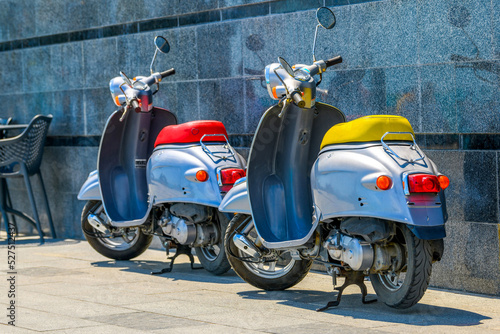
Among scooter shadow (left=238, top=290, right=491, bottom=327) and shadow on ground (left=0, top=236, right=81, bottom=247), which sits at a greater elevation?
scooter shadow (left=238, top=290, right=491, bottom=327)

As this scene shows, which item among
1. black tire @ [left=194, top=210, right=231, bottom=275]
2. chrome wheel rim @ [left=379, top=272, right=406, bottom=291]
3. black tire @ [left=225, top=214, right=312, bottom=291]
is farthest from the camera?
black tire @ [left=194, top=210, right=231, bottom=275]

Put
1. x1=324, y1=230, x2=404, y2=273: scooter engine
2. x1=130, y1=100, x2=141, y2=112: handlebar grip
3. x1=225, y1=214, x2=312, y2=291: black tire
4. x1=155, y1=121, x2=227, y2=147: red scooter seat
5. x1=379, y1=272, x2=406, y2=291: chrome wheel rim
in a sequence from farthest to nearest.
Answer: x1=130, y1=100, x2=141, y2=112: handlebar grip < x1=155, y1=121, x2=227, y2=147: red scooter seat < x1=225, y1=214, x2=312, y2=291: black tire < x1=379, y1=272, x2=406, y2=291: chrome wheel rim < x1=324, y1=230, x2=404, y2=273: scooter engine

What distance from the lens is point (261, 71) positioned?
348 inches

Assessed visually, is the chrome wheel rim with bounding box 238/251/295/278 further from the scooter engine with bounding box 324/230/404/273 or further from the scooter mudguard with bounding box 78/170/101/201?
the scooter mudguard with bounding box 78/170/101/201

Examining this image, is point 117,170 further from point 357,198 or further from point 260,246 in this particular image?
point 357,198

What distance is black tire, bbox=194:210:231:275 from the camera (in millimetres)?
7703

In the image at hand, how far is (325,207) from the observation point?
6.28 meters

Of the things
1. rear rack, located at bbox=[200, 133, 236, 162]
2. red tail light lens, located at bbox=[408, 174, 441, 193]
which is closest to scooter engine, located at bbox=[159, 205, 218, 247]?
rear rack, located at bbox=[200, 133, 236, 162]

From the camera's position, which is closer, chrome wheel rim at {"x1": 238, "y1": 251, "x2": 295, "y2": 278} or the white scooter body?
chrome wheel rim at {"x1": 238, "y1": 251, "x2": 295, "y2": 278}

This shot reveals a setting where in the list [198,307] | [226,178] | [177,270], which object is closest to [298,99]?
[226,178]

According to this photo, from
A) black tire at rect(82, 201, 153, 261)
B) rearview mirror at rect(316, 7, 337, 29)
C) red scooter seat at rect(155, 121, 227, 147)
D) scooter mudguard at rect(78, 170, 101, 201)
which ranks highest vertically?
rearview mirror at rect(316, 7, 337, 29)

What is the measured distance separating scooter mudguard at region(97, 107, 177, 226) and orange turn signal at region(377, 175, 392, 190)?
330 centimetres

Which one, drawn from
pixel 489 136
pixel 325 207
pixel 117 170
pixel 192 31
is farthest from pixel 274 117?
pixel 192 31

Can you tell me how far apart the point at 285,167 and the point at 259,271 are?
0.81 metres
